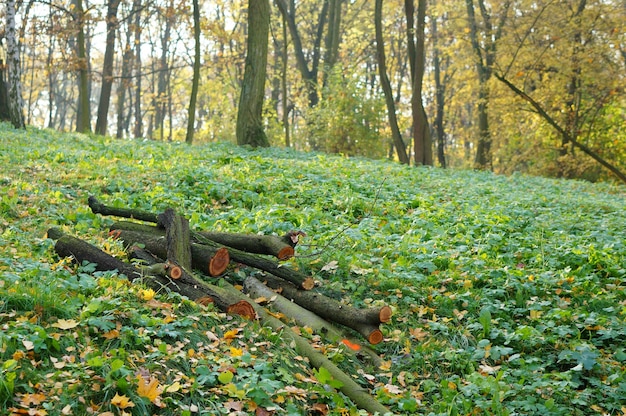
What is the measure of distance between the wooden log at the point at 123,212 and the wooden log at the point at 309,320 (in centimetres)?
181

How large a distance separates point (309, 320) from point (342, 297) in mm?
856

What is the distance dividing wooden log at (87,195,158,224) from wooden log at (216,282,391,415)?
7.15 ft

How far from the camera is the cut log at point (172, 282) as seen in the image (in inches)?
231

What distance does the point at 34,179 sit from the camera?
10.3m

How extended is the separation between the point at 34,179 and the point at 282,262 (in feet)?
17.0

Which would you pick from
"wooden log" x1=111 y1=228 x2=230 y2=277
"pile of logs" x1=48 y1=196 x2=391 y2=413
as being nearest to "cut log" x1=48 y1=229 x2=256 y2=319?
"pile of logs" x1=48 y1=196 x2=391 y2=413

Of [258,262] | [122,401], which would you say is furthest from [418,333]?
[122,401]

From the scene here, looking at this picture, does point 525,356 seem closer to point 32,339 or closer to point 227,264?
point 227,264

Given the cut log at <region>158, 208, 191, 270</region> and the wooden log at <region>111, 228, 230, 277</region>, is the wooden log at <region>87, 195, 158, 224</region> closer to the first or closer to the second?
the wooden log at <region>111, 228, 230, 277</region>

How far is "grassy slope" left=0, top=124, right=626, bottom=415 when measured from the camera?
178 inches

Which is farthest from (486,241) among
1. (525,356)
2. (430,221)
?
(525,356)

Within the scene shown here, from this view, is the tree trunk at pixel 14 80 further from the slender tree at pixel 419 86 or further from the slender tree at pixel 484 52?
the slender tree at pixel 484 52

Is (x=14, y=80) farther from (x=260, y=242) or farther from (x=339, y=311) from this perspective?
(x=339, y=311)

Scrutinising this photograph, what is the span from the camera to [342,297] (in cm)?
691
